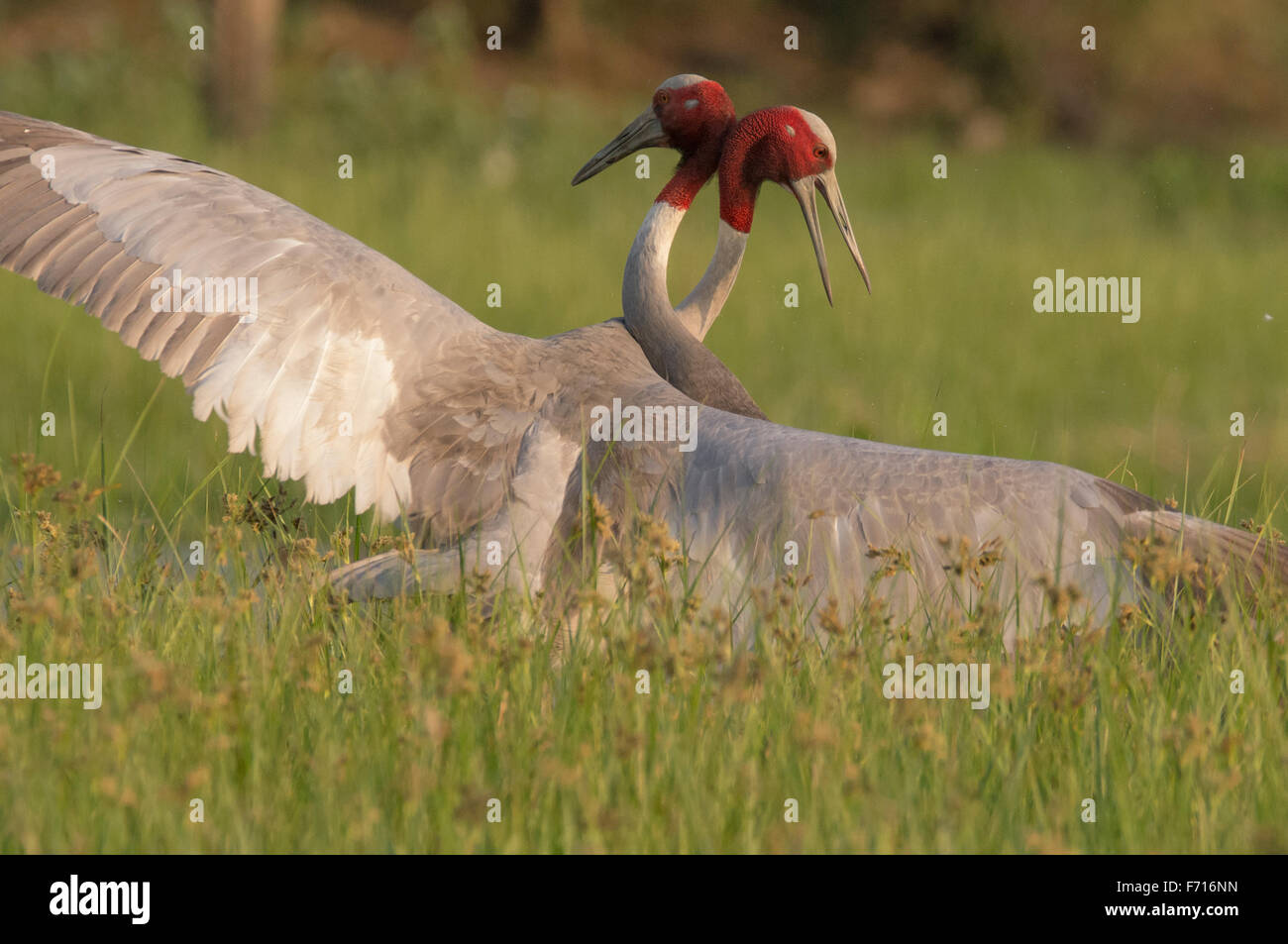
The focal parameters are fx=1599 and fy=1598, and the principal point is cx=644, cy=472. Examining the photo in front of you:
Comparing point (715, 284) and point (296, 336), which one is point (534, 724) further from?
point (715, 284)

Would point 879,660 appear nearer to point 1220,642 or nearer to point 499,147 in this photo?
point 1220,642

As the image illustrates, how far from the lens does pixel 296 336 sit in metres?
4.30

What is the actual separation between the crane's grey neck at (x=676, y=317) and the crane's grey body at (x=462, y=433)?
0.27m

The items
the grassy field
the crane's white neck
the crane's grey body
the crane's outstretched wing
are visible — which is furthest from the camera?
the crane's white neck

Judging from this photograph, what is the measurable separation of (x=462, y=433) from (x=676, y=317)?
1.15 m

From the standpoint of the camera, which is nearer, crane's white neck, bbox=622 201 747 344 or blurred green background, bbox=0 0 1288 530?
crane's white neck, bbox=622 201 747 344

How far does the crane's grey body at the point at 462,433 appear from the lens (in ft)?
12.6

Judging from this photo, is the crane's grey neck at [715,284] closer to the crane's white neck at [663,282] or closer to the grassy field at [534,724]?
the crane's white neck at [663,282]

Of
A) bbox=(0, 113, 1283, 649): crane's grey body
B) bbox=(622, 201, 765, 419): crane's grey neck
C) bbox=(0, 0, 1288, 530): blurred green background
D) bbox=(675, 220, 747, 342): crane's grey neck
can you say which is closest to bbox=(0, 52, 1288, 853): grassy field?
bbox=(0, 113, 1283, 649): crane's grey body

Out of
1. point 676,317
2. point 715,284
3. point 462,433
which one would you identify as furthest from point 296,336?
point 715,284

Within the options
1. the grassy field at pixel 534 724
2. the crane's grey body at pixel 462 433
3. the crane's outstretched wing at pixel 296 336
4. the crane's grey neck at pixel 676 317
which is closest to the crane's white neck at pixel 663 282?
the crane's grey neck at pixel 676 317

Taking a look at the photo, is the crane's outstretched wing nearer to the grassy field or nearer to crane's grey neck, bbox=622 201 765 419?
the grassy field

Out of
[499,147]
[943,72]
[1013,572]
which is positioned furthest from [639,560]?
[943,72]

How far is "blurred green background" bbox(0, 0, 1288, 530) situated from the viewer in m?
8.10
